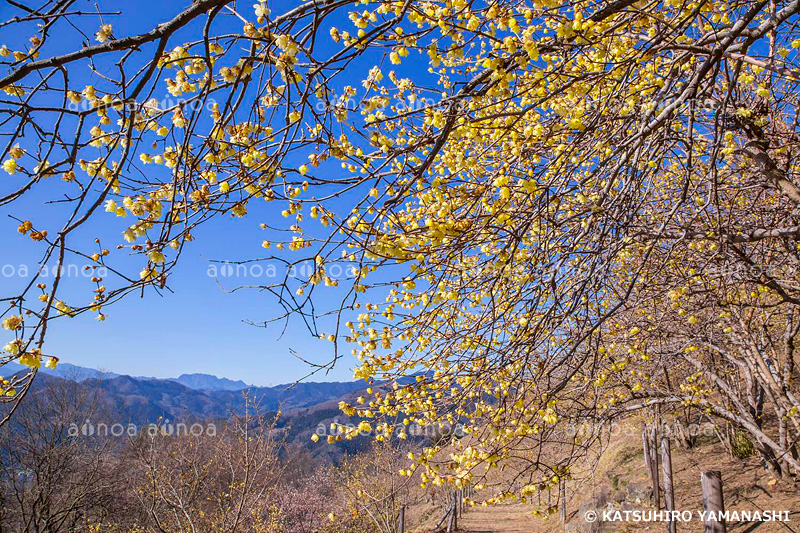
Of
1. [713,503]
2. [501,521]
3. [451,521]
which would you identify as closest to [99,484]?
[451,521]

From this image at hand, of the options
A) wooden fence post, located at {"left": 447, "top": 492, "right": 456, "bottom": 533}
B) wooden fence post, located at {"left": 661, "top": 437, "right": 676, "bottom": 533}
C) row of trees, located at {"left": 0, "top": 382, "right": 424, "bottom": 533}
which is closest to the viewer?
wooden fence post, located at {"left": 661, "top": 437, "right": 676, "bottom": 533}

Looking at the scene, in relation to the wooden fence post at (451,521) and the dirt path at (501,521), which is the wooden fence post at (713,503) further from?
the wooden fence post at (451,521)

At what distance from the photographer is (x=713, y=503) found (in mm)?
5309

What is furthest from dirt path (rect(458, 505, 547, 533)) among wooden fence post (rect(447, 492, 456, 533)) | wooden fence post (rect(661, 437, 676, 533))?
wooden fence post (rect(661, 437, 676, 533))

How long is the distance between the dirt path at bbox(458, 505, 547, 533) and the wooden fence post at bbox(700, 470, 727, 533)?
10.6m

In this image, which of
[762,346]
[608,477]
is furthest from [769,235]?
[608,477]

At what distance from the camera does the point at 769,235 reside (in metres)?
3.20

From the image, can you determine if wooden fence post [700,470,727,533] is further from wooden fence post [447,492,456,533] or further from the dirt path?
wooden fence post [447,492,456,533]

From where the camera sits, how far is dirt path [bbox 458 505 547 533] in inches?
648

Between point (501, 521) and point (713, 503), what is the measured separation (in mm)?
17545

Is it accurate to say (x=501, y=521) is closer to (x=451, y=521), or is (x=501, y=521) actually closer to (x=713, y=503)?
(x=451, y=521)

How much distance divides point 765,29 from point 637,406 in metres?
5.09

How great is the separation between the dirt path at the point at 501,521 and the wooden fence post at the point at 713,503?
10.6 metres

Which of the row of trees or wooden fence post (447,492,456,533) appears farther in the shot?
wooden fence post (447,492,456,533)
